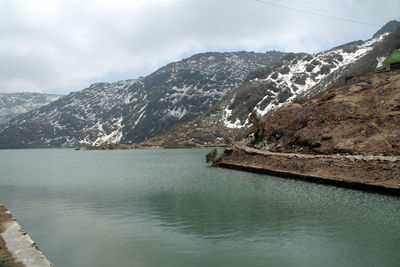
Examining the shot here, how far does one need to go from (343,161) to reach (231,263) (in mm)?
37087

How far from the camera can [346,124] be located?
62.2 m

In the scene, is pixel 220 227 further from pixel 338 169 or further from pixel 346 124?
pixel 346 124

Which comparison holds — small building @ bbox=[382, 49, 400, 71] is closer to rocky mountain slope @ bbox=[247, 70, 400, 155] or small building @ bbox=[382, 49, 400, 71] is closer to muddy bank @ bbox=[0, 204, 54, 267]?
rocky mountain slope @ bbox=[247, 70, 400, 155]

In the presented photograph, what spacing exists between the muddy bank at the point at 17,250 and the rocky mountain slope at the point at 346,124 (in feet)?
163

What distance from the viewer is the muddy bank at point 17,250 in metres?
16.2

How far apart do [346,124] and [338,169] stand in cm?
1911

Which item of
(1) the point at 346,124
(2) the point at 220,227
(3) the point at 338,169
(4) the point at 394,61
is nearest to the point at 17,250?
(2) the point at 220,227

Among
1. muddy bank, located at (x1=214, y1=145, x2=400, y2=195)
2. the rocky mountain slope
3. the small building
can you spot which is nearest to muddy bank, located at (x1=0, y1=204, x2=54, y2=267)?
muddy bank, located at (x1=214, y1=145, x2=400, y2=195)

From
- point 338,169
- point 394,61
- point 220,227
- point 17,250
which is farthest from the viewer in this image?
point 394,61

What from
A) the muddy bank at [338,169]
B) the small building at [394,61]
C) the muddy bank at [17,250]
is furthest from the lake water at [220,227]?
the small building at [394,61]

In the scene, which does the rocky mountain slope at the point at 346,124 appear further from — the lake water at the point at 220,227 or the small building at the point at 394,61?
the lake water at the point at 220,227

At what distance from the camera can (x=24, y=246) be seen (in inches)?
746

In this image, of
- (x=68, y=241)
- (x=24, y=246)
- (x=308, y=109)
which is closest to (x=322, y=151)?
(x=308, y=109)

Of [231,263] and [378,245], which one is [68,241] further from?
[378,245]
